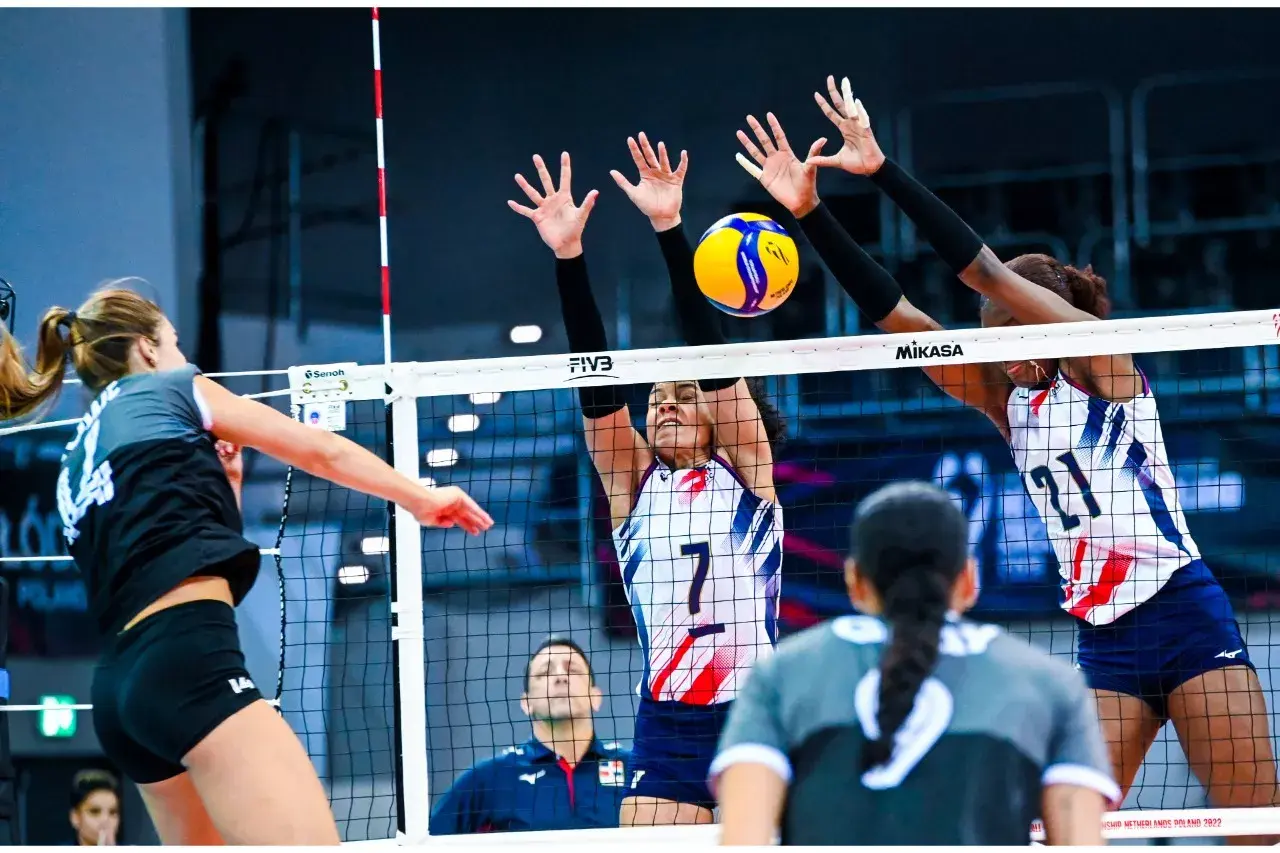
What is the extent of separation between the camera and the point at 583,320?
4.64m

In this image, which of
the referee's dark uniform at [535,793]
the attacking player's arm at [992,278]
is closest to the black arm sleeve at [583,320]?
the attacking player's arm at [992,278]

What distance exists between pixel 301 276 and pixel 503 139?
1.59 m

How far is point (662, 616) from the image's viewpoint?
4566 millimetres

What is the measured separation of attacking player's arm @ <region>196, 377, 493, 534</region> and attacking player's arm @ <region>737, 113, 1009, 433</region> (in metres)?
1.70

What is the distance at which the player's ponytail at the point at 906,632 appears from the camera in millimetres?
2238

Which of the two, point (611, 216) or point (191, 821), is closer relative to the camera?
point (191, 821)

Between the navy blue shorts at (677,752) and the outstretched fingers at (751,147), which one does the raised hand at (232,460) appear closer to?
the navy blue shorts at (677,752)

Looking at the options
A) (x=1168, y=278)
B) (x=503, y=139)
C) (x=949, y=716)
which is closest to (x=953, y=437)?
(x=1168, y=278)

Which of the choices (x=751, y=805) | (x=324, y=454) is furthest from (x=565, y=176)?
(x=751, y=805)

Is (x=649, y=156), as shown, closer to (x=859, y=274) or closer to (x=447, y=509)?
(x=859, y=274)

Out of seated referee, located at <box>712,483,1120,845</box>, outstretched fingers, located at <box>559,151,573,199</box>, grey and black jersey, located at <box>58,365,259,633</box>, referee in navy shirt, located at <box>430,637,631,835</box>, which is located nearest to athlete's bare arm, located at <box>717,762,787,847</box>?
seated referee, located at <box>712,483,1120,845</box>

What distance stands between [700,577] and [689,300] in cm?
91

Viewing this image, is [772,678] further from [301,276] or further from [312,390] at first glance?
[301,276]

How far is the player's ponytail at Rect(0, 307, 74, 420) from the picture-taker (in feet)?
12.1
